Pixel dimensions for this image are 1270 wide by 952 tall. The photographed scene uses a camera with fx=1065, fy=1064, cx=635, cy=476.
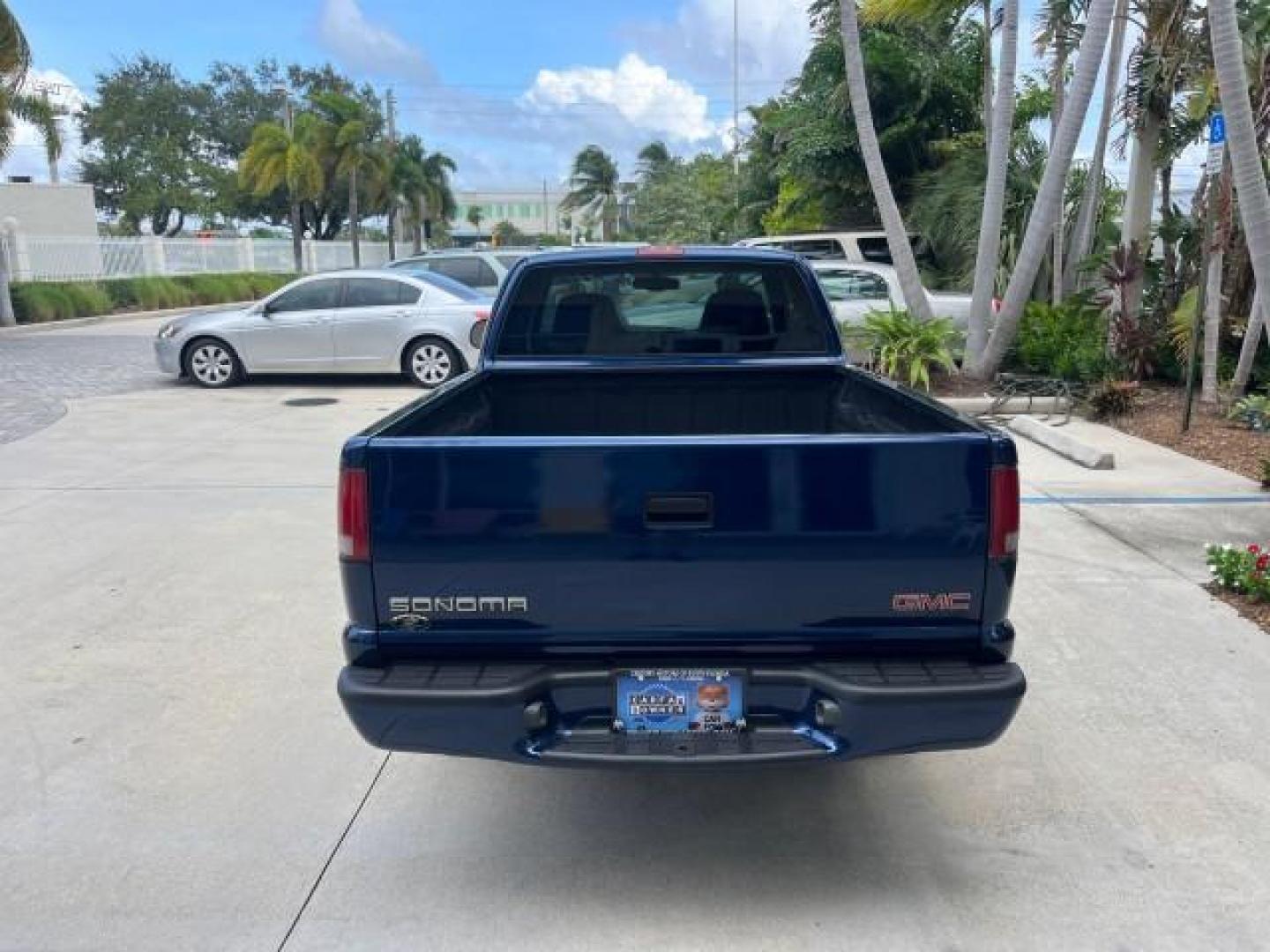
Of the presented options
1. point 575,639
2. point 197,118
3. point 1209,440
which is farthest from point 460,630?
point 197,118

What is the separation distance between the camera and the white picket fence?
24672 millimetres

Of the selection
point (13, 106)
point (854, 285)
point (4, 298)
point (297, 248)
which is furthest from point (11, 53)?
point (297, 248)

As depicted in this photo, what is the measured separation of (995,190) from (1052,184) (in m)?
0.77

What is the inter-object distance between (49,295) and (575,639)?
947 inches

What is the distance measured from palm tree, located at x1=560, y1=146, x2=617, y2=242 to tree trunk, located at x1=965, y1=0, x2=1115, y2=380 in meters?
70.7

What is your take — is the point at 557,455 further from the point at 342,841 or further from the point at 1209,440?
the point at 1209,440

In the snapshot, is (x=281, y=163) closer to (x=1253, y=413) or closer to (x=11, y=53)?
(x=11, y=53)

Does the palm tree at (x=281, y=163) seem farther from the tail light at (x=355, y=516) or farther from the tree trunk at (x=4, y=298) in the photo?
the tail light at (x=355, y=516)

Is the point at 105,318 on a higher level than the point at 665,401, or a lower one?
lower

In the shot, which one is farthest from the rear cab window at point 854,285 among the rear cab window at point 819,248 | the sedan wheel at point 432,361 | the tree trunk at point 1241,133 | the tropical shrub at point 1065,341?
the tree trunk at point 1241,133

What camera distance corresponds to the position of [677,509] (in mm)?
2869

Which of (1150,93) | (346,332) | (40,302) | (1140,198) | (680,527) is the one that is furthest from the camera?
(40,302)

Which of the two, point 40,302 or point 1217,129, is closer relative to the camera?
point 1217,129

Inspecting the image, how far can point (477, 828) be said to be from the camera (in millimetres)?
3539
